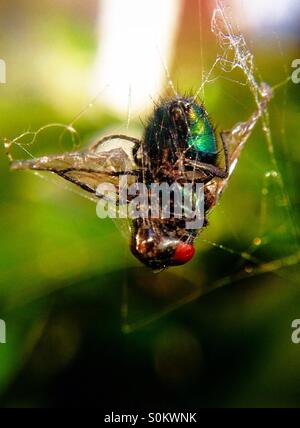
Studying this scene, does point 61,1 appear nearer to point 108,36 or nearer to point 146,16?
point 108,36

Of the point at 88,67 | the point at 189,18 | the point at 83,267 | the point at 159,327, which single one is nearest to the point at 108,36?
the point at 88,67

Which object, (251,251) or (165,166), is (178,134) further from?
(251,251)

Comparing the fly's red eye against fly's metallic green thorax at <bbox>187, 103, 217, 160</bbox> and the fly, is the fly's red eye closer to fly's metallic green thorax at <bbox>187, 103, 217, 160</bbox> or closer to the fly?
the fly

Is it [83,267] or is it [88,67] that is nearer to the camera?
[83,267]

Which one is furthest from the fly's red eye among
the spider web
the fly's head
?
the spider web

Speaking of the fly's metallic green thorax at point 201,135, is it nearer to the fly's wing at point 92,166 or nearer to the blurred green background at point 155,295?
the fly's wing at point 92,166

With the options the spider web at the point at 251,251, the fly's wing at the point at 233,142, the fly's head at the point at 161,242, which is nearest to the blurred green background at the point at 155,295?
the spider web at the point at 251,251

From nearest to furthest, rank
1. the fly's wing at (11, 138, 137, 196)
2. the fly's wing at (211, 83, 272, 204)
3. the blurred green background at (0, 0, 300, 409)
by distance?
1. the fly's wing at (11, 138, 137, 196)
2. the fly's wing at (211, 83, 272, 204)
3. the blurred green background at (0, 0, 300, 409)
